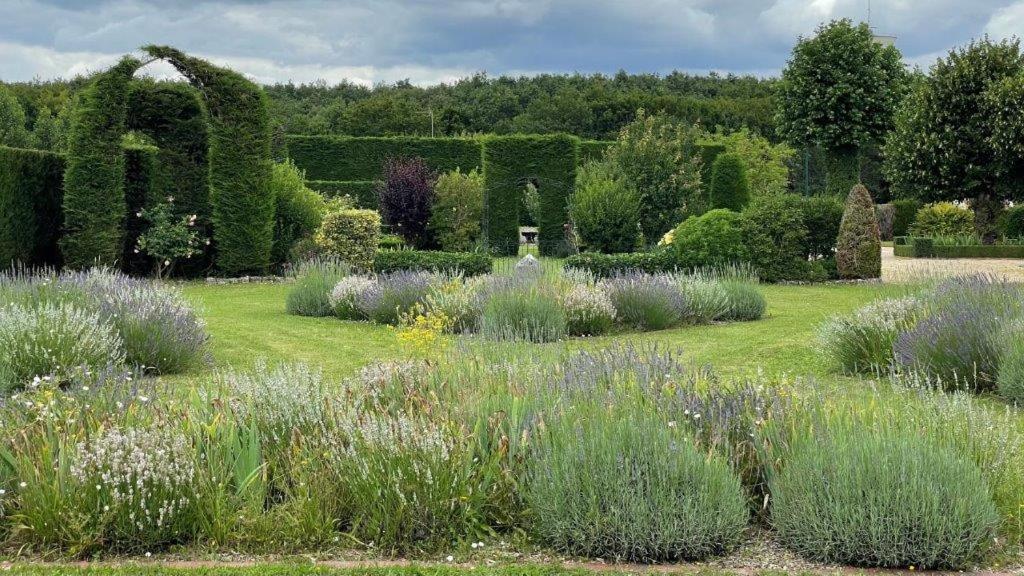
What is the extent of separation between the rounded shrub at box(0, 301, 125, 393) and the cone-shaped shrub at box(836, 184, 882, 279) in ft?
45.4

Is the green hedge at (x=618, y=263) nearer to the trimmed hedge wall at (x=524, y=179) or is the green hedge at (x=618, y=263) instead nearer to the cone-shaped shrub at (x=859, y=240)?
the cone-shaped shrub at (x=859, y=240)

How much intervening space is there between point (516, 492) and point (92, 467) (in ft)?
5.92

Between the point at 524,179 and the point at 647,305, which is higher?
the point at 524,179

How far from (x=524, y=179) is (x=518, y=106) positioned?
31.1 m

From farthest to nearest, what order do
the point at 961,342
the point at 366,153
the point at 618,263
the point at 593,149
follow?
1. the point at 593,149
2. the point at 366,153
3. the point at 618,263
4. the point at 961,342

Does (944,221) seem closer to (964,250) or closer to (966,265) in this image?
(964,250)

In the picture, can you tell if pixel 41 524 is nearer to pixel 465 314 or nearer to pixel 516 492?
pixel 516 492

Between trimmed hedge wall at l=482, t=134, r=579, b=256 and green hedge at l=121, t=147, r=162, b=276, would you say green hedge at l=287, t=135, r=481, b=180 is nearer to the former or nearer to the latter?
trimmed hedge wall at l=482, t=134, r=579, b=256

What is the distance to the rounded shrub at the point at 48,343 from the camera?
21.9ft

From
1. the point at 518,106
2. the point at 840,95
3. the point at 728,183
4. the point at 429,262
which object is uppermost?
the point at 518,106

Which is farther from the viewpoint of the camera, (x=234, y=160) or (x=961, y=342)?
(x=234, y=160)

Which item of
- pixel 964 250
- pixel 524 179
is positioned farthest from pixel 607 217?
pixel 964 250

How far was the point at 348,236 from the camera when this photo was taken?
17.8 meters

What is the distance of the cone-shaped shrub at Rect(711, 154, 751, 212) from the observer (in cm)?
2345
